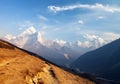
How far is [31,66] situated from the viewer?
7888cm

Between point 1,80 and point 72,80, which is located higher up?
point 72,80

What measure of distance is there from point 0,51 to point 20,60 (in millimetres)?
8154

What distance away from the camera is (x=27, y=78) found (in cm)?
6731

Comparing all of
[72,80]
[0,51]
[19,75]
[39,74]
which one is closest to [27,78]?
[19,75]

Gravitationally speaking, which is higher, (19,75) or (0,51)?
(0,51)

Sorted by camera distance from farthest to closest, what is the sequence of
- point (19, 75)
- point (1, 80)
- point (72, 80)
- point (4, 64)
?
point (72, 80) → point (4, 64) → point (19, 75) → point (1, 80)

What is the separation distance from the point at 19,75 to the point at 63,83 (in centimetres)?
1952

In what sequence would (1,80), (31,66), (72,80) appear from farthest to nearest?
(72,80) → (31,66) → (1,80)

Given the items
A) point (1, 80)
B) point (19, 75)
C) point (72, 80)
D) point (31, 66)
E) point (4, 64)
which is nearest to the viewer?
point (1, 80)

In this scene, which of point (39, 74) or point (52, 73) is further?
point (52, 73)

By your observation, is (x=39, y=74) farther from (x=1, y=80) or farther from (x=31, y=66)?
(x=1, y=80)

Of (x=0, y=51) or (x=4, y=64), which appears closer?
(x=4, y=64)

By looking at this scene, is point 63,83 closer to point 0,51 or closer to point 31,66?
point 31,66

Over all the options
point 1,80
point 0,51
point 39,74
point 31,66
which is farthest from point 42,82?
point 0,51
